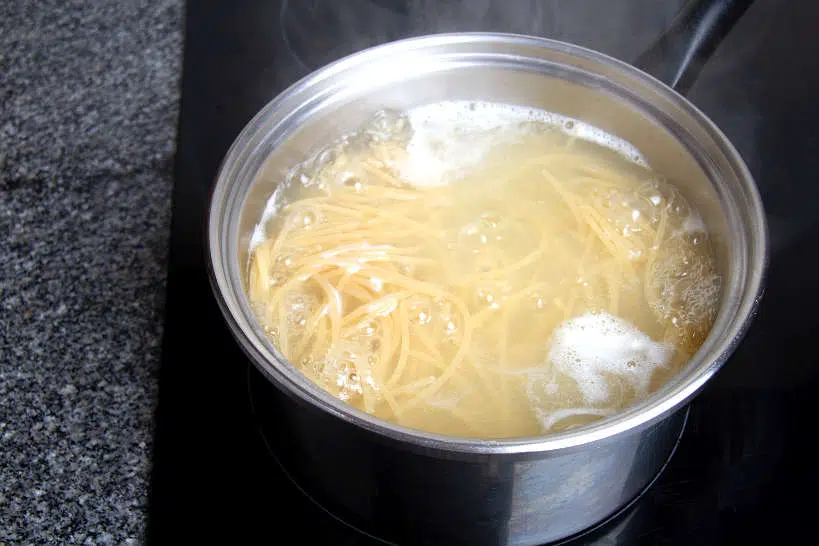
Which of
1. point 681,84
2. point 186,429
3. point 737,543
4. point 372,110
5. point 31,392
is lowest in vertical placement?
point 31,392

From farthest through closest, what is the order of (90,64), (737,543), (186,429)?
(90,64) → (186,429) → (737,543)

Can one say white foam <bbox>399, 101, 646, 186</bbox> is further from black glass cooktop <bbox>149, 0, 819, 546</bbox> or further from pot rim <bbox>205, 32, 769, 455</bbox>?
black glass cooktop <bbox>149, 0, 819, 546</bbox>

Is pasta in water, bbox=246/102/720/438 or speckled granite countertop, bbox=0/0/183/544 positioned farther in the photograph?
speckled granite countertop, bbox=0/0/183/544

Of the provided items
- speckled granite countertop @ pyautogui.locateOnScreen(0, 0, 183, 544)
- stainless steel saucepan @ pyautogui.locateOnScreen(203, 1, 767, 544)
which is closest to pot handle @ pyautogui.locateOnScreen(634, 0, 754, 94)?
stainless steel saucepan @ pyautogui.locateOnScreen(203, 1, 767, 544)

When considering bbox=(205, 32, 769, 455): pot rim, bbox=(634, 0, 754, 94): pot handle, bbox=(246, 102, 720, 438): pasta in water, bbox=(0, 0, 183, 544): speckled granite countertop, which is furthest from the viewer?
bbox=(634, 0, 754, 94): pot handle

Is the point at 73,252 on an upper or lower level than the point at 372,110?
lower

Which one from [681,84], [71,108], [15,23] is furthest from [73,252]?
[681,84]

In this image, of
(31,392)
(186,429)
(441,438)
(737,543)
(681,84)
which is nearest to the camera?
(441,438)

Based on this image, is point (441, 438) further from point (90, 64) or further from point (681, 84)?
point (90, 64)
